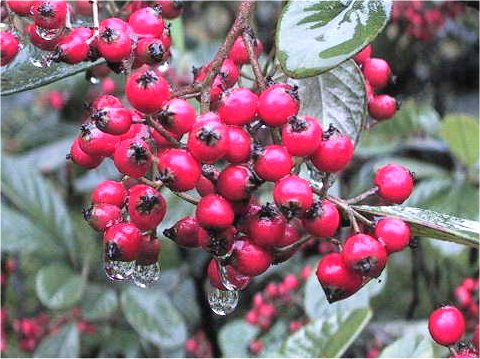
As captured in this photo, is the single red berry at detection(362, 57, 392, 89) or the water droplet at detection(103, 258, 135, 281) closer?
the water droplet at detection(103, 258, 135, 281)

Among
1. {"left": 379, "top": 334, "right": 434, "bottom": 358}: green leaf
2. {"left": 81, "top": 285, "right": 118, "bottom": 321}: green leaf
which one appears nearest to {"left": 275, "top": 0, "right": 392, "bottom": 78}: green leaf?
{"left": 379, "top": 334, "right": 434, "bottom": 358}: green leaf

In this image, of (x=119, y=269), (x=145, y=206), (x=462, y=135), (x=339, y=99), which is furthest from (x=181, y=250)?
(x=145, y=206)

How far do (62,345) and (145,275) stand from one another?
3.80ft

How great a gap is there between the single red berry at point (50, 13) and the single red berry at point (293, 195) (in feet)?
1.26

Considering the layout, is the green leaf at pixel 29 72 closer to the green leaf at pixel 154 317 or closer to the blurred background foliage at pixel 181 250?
the blurred background foliage at pixel 181 250

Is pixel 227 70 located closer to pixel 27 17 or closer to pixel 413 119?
pixel 27 17

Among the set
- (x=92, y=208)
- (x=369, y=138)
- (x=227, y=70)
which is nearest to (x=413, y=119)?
(x=369, y=138)

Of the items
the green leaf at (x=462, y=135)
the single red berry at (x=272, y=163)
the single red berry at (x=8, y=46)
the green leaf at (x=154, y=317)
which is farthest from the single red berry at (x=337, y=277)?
the green leaf at (x=154, y=317)

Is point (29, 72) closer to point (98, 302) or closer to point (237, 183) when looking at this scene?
point (237, 183)

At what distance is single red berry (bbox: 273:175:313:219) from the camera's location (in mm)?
903

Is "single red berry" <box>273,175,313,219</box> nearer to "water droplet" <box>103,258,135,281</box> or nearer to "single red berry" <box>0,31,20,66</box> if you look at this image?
"water droplet" <box>103,258,135,281</box>

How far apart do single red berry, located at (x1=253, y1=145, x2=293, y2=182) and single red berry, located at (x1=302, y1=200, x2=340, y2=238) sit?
0.18 feet

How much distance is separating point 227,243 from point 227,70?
0.26 metres

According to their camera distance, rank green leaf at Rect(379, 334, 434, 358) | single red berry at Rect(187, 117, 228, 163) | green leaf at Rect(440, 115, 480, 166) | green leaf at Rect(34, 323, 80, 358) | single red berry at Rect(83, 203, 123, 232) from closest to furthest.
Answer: single red berry at Rect(187, 117, 228, 163) → single red berry at Rect(83, 203, 123, 232) → green leaf at Rect(379, 334, 434, 358) → green leaf at Rect(440, 115, 480, 166) → green leaf at Rect(34, 323, 80, 358)
